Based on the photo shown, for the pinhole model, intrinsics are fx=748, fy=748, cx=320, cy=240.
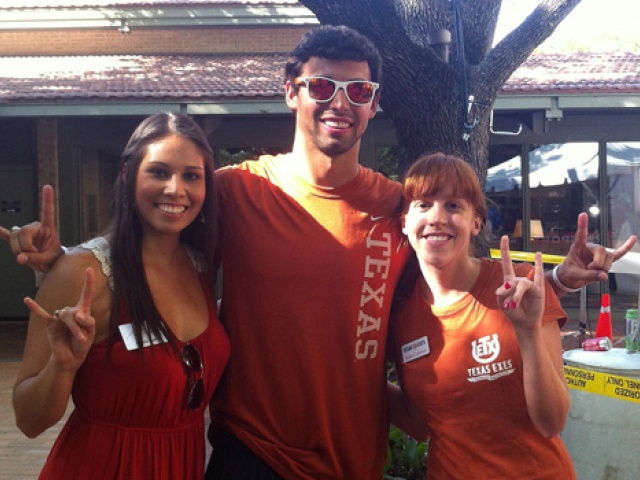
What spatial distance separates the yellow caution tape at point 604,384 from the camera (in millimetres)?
3809

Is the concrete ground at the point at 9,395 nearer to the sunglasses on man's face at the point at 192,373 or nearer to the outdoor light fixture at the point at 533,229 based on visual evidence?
the outdoor light fixture at the point at 533,229

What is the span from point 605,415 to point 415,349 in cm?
198

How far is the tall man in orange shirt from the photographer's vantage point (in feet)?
8.07

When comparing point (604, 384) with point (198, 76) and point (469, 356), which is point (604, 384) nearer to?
point (469, 356)

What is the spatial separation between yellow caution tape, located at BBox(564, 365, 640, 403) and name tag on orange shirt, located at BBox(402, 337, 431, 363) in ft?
5.44

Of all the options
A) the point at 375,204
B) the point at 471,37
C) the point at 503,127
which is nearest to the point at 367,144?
the point at 503,127

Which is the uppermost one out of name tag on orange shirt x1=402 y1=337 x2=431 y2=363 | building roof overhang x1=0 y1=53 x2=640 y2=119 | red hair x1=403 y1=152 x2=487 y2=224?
building roof overhang x1=0 y1=53 x2=640 y2=119

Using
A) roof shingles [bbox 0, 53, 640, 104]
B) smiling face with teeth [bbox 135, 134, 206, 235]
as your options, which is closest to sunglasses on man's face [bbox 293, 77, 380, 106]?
smiling face with teeth [bbox 135, 134, 206, 235]

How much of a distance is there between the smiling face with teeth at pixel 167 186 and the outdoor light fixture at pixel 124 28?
12368mm

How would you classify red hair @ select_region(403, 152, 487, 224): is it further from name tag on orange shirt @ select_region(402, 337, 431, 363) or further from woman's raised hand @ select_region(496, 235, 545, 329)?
name tag on orange shirt @ select_region(402, 337, 431, 363)

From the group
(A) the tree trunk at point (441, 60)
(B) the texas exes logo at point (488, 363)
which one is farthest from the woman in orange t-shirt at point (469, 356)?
(A) the tree trunk at point (441, 60)

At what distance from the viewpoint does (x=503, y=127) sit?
11.5 meters

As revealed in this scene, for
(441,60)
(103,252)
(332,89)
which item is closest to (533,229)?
(441,60)

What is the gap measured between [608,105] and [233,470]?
9146 mm
